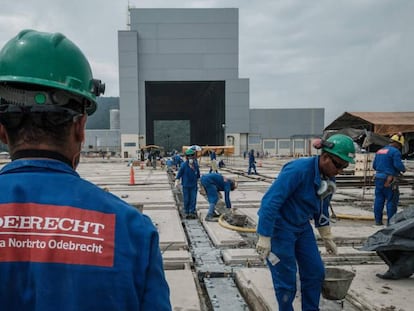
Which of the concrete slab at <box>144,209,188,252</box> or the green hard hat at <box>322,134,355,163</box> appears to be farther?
the concrete slab at <box>144,209,188,252</box>

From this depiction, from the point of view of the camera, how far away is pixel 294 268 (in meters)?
2.86

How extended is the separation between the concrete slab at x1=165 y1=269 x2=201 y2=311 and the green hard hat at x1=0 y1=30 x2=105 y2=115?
2524mm

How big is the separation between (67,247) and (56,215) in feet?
0.30

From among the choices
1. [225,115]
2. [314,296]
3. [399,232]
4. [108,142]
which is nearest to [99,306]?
[314,296]

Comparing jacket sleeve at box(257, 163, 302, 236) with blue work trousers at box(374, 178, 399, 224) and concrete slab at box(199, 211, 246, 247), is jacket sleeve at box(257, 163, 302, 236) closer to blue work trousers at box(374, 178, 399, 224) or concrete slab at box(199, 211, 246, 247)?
concrete slab at box(199, 211, 246, 247)

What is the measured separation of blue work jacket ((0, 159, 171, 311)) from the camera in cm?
89

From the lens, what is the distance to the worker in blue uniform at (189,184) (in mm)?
7605

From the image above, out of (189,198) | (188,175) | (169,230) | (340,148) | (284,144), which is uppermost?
(340,148)

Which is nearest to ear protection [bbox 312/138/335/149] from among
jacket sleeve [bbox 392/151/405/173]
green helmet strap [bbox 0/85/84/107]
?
green helmet strap [bbox 0/85/84/107]

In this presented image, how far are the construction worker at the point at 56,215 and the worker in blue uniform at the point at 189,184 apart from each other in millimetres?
6511

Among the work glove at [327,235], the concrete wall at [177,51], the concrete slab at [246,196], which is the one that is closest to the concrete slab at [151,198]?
the concrete slab at [246,196]

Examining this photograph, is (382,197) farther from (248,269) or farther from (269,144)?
(269,144)

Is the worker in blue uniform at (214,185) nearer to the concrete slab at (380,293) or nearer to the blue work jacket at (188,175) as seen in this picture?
the blue work jacket at (188,175)

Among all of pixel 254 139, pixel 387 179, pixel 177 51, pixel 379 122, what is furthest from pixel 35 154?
pixel 254 139
